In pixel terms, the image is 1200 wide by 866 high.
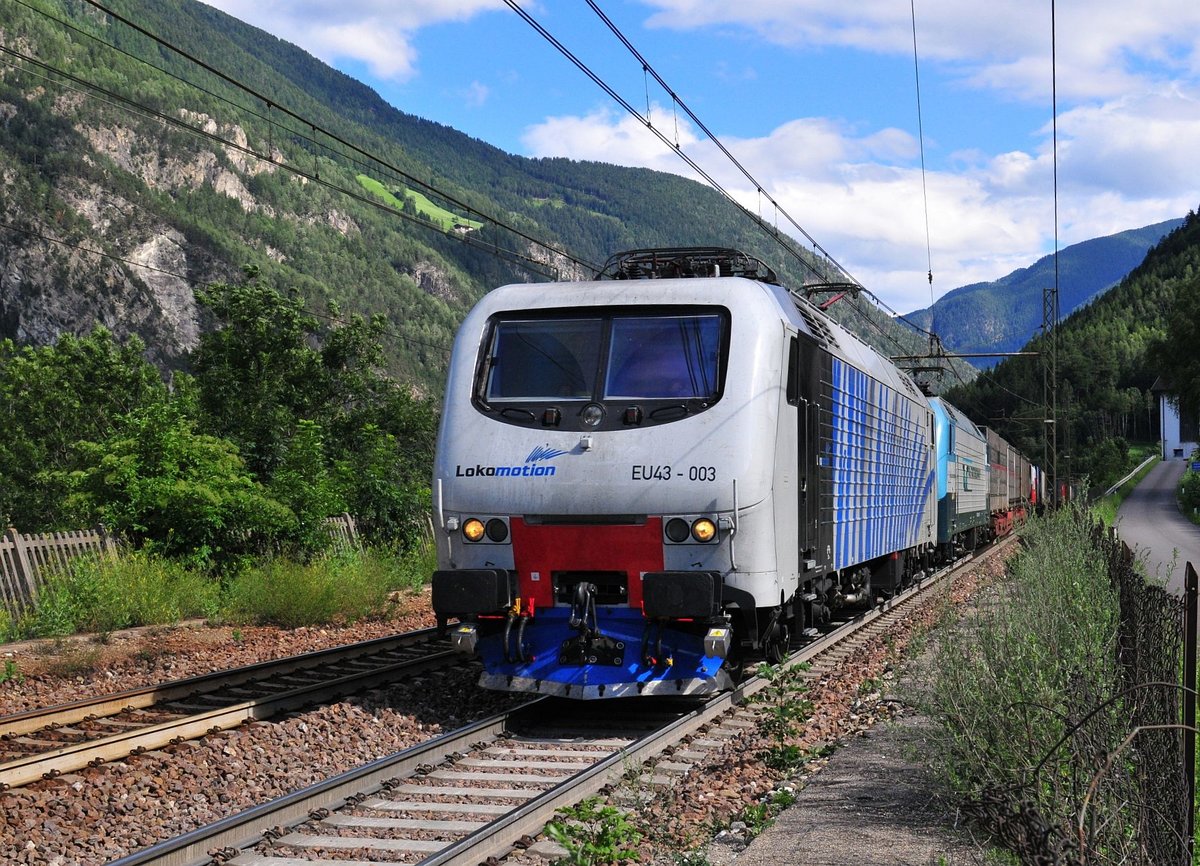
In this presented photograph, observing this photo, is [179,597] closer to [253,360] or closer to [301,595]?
[301,595]

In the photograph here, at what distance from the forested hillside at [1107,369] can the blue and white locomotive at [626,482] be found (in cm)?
9248

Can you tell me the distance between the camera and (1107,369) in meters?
149

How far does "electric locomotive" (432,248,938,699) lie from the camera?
908cm

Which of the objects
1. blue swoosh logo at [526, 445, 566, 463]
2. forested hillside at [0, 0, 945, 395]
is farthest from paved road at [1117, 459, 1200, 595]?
forested hillside at [0, 0, 945, 395]

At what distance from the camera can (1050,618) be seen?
26.9 ft

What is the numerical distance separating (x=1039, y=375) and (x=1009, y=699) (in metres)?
132

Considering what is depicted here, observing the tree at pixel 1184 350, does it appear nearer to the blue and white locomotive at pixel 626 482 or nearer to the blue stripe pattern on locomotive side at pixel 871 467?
the blue stripe pattern on locomotive side at pixel 871 467

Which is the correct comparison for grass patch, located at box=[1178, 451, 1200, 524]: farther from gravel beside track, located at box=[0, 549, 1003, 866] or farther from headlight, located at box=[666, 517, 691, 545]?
headlight, located at box=[666, 517, 691, 545]

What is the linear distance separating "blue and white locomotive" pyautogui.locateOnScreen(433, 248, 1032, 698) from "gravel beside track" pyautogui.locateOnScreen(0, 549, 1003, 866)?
35.1 inches

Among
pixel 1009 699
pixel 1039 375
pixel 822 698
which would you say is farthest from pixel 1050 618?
pixel 1039 375

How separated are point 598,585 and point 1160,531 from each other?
98.3ft

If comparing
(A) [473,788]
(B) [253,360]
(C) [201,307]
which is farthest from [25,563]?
(C) [201,307]

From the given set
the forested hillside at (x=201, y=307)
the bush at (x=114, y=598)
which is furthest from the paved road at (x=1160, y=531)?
the bush at (x=114, y=598)

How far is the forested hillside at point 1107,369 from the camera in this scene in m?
121
